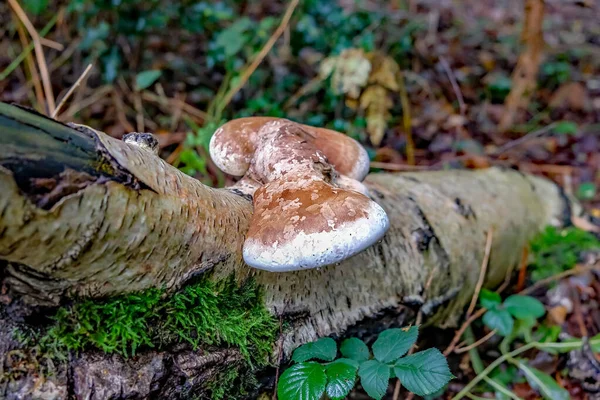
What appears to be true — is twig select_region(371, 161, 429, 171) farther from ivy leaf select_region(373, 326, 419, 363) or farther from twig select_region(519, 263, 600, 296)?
ivy leaf select_region(373, 326, 419, 363)

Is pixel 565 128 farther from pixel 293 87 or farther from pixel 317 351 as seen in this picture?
pixel 317 351

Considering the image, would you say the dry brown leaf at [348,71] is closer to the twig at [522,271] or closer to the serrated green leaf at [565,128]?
the twig at [522,271]

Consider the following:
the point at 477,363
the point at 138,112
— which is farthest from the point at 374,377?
the point at 138,112

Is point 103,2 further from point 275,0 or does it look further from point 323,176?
point 323,176

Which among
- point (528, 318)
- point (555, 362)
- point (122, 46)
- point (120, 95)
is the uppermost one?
point (122, 46)

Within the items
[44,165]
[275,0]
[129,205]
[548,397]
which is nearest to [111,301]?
[129,205]

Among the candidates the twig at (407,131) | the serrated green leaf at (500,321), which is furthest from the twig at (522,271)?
the twig at (407,131)

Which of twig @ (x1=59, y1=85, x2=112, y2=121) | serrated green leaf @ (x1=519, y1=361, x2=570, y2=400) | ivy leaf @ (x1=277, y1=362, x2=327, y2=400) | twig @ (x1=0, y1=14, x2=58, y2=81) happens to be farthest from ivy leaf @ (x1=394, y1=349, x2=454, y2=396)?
twig @ (x1=0, y1=14, x2=58, y2=81)

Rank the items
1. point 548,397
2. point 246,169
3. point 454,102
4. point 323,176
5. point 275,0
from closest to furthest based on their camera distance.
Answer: point 323,176
point 246,169
point 548,397
point 454,102
point 275,0
